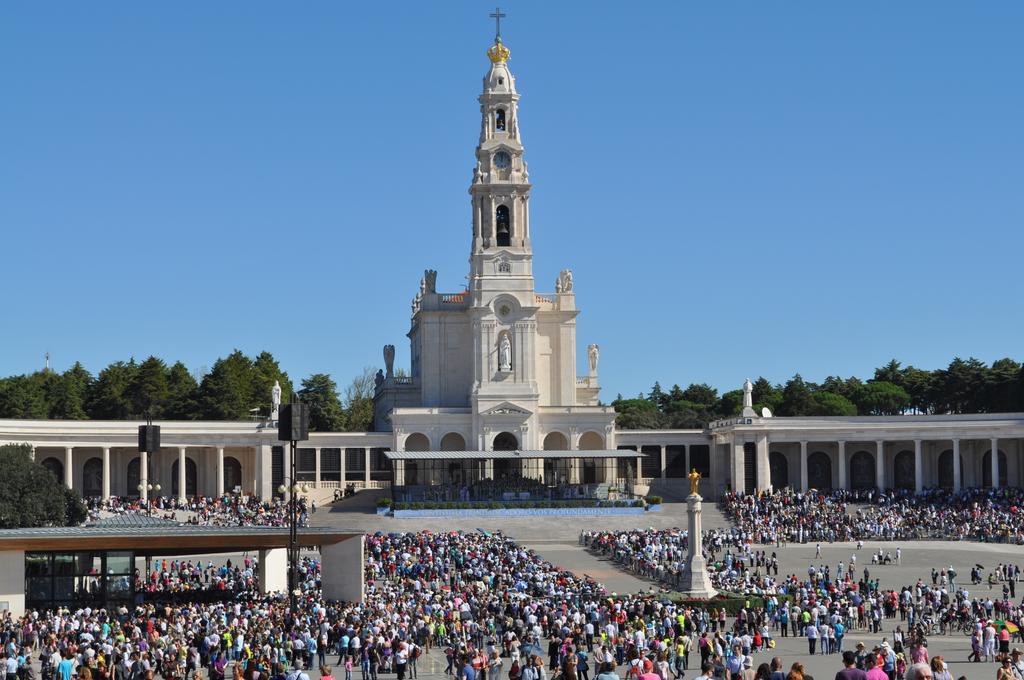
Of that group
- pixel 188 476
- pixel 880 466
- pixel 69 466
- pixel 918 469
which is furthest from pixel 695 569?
pixel 188 476

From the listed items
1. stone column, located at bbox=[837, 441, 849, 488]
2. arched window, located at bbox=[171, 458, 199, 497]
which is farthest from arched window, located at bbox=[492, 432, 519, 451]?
stone column, located at bbox=[837, 441, 849, 488]

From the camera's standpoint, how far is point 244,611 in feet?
140

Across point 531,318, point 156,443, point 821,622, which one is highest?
point 531,318

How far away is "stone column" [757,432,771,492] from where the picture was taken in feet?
300

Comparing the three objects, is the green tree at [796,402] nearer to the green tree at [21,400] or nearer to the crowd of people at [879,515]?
the crowd of people at [879,515]

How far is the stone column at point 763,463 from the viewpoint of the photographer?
9131 centimetres

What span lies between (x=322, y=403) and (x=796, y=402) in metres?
36.2

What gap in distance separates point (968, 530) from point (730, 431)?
1951cm

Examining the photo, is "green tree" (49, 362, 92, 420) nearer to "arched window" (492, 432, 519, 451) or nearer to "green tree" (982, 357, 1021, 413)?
"arched window" (492, 432, 519, 451)

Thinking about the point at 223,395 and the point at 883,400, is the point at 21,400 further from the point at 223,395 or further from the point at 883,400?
the point at 883,400

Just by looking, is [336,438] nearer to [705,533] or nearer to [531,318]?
[531,318]

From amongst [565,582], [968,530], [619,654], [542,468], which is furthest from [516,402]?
[619,654]

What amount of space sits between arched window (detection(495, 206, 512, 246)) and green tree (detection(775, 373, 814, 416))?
32.0 meters

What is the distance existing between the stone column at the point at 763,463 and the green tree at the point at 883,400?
3434 cm
